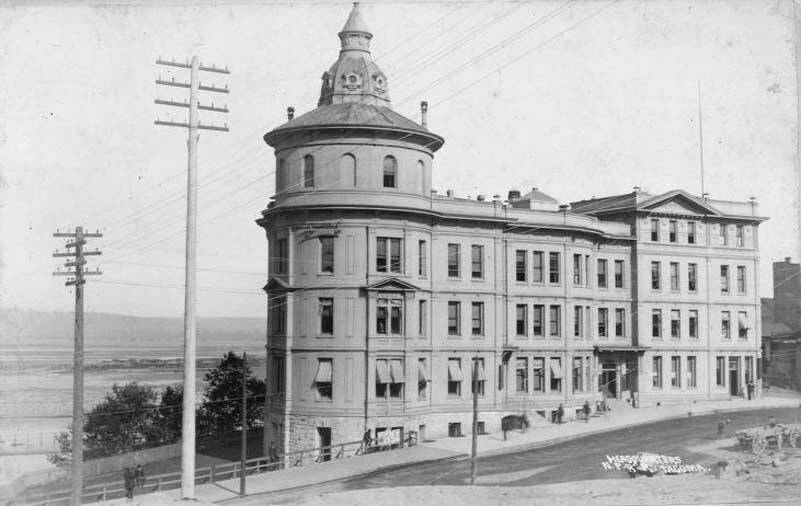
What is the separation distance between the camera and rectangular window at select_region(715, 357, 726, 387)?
5412 cm

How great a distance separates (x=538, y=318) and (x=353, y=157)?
1571 centimetres

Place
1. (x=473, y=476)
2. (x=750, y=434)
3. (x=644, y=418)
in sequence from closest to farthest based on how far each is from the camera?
(x=473, y=476)
(x=750, y=434)
(x=644, y=418)

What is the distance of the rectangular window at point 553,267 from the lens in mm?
47875

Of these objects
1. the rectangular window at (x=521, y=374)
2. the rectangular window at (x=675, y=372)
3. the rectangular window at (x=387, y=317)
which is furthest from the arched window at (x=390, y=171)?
the rectangular window at (x=675, y=372)

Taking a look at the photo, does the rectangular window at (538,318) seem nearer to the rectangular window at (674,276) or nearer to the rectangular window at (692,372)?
the rectangular window at (674,276)

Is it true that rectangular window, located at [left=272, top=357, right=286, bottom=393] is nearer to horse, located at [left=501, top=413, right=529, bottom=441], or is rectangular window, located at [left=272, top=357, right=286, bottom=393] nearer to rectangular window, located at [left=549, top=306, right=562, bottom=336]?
horse, located at [left=501, top=413, right=529, bottom=441]

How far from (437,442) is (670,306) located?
851 inches

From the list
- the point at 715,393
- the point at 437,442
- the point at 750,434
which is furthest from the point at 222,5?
the point at 715,393

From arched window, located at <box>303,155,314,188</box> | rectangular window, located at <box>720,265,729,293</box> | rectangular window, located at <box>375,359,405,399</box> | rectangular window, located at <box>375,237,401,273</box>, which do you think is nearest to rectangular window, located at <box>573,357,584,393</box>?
rectangular window, located at <box>375,359,405,399</box>

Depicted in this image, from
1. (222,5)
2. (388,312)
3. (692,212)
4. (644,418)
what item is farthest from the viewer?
(692,212)

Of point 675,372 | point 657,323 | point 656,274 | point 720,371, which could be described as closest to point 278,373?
point 657,323

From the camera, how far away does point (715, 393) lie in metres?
53.6

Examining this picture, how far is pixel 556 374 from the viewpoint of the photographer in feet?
155

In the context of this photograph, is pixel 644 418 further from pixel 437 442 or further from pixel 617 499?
pixel 617 499
